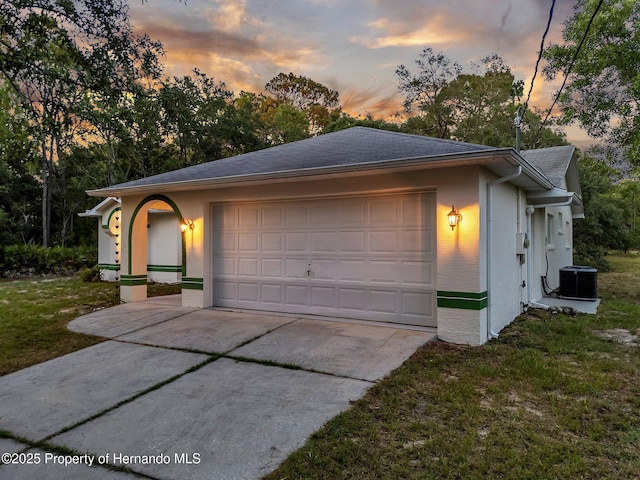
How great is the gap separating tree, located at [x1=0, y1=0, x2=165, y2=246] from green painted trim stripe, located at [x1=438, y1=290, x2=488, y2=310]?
5.02 m

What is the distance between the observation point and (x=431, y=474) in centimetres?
252

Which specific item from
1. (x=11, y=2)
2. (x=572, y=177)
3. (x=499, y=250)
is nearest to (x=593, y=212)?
(x=572, y=177)

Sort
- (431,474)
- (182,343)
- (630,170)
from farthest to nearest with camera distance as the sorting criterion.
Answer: (630,170) → (182,343) → (431,474)

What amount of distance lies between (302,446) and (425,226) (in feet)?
12.9

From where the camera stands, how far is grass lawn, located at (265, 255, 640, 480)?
2.60m

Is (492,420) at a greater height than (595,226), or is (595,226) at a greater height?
(595,226)

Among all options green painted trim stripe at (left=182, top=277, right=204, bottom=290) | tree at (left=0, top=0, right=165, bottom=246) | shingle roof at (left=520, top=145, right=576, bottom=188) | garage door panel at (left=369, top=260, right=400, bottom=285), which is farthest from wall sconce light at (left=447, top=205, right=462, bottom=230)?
shingle roof at (left=520, top=145, right=576, bottom=188)

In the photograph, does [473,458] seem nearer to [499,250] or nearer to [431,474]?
[431,474]

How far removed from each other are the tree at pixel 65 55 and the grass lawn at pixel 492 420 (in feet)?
14.9

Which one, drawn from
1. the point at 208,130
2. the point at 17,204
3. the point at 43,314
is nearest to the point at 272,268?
the point at 43,314

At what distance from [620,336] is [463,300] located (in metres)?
A: 2.74

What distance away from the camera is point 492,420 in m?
3.24

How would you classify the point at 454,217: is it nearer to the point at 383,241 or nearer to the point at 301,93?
the point at 383,241

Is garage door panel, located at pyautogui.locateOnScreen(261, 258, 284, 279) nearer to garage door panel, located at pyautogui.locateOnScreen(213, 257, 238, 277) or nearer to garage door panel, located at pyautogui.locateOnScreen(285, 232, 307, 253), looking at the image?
garage door panel, located at pyautogui.locateOnScreen(285, 232, 307, 253)
